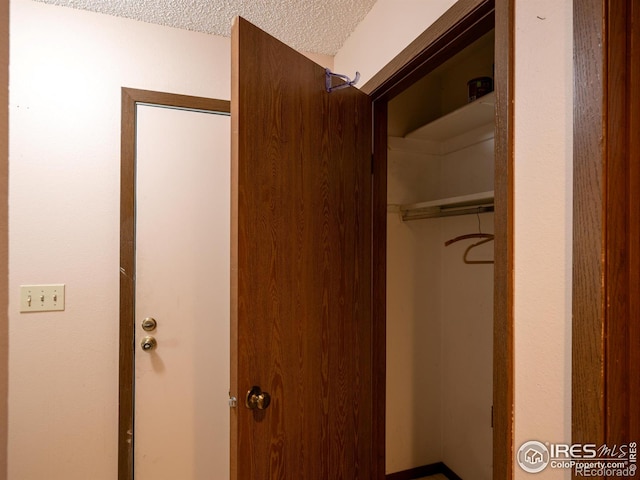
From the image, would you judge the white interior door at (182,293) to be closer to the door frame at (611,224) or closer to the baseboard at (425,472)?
the baseboard at (425,472)

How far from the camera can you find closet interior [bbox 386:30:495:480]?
189 centimetres

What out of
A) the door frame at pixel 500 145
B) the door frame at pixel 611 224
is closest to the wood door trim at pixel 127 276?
the door frame at pixel 500 145

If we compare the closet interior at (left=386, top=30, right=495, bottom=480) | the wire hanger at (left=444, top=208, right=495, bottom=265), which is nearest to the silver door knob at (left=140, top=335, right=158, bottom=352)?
the closet interior at (left=386, top=30, right=495, bottom=480)

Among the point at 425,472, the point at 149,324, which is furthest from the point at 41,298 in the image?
the point at 425,472

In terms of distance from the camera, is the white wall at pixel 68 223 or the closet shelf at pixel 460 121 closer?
the white wall at pixel 68 223

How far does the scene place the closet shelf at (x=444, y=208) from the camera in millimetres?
1723

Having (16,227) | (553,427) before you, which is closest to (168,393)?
(16,227)

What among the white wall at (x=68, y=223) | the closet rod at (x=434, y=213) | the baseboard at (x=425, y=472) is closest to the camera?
the white wall at (x=68, y=223)

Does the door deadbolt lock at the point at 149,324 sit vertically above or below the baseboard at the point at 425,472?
above

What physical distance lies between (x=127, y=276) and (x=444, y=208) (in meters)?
1.73

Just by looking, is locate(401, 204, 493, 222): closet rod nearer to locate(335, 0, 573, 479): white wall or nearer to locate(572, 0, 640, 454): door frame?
locate(335, 0, 573, 479): white wall

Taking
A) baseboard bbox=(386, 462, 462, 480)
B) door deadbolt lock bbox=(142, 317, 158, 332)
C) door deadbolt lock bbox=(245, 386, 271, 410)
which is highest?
door deadbolt lock bbox=(142, 317, 158, 332)

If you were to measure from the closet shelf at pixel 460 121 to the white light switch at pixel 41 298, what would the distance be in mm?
1966

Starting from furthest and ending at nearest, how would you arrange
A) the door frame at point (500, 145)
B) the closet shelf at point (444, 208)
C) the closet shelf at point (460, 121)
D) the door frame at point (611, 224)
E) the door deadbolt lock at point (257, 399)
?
the closet shelf at point (444, 208) → the closet shelf at point (460, 121) → the door deadbolt lock at point (257, 399) → the door frame at point (500, 145) → the door frame at point (611, 224)
